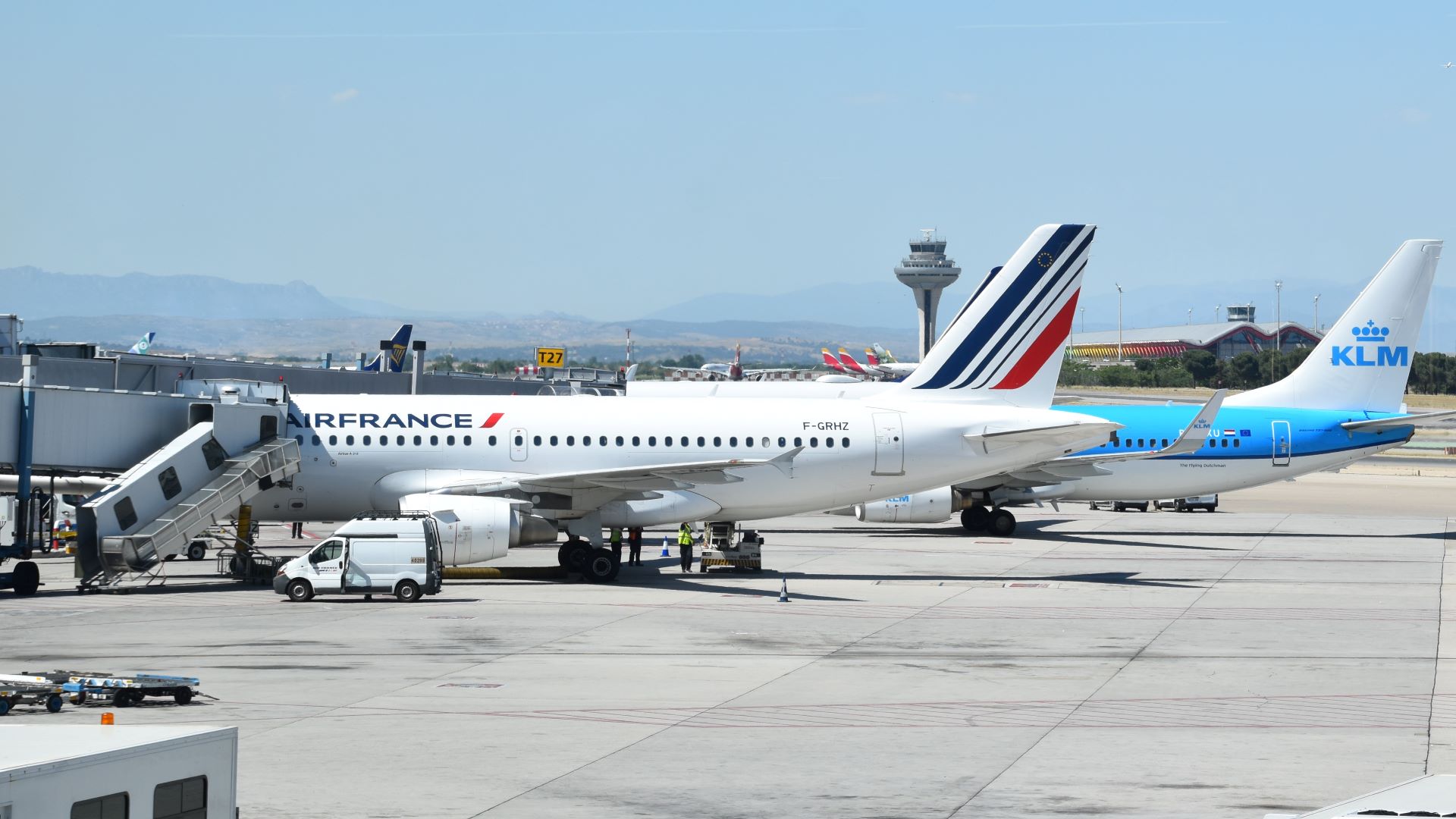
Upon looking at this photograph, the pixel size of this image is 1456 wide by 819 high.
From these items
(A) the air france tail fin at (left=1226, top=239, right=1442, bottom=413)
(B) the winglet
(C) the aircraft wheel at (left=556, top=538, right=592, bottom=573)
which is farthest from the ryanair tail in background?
(A) the air france tail fin at (left=1226, top=239, right=1442, bottom=413)

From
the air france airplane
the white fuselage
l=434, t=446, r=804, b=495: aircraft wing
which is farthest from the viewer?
the white fuselage

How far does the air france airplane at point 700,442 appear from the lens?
37.5 m

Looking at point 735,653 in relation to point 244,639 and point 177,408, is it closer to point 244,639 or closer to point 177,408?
point 244,639

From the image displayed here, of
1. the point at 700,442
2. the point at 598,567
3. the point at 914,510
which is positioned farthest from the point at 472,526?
the point at 914,510

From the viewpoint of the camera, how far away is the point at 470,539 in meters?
34.8

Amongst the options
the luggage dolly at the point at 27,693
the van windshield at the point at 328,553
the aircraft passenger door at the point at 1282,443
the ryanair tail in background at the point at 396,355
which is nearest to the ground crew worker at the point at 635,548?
the van windshield at the point at 328,553

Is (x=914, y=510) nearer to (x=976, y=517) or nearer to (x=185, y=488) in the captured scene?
(x=976, y=517)

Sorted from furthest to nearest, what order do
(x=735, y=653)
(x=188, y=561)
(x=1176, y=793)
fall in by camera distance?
1. (x=188, y=561)
2. (x=735, y=653)
3. (x=1176, y=793)

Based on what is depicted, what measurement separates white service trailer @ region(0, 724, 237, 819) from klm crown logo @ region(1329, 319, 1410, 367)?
49.7 m

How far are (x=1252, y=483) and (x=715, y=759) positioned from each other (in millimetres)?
41204

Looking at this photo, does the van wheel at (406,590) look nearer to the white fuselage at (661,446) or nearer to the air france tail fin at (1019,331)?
the white fuselage at (661,446)

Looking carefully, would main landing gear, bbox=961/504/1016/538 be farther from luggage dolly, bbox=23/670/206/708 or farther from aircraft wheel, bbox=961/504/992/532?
luggage dolly, bbox=23/670/206/708

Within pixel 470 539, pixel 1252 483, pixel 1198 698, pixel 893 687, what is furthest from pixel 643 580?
pixel 1252 483

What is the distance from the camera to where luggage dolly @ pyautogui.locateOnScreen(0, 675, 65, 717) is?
63.5 feet
